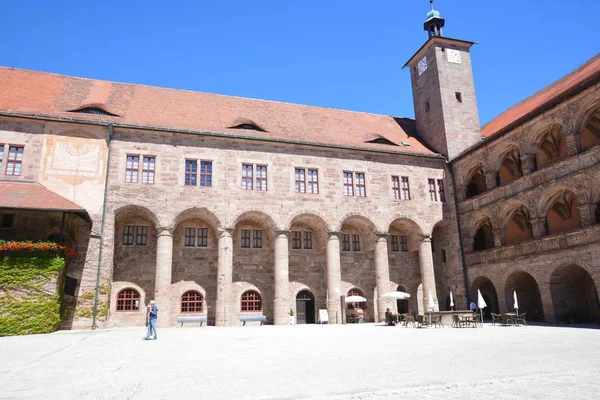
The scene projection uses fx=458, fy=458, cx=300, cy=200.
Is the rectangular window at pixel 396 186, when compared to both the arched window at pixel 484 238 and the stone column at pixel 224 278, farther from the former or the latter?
the stone column at pixel 224 278

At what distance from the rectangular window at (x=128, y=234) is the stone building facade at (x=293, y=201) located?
56mm

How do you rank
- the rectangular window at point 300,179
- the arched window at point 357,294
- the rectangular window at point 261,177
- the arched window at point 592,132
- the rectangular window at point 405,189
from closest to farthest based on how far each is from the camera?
the arched window at point 592,132 → the rectangular window at point 261,177 → the rectangular window at point 300,179 → the arched window at point 357,294 → the rectangular window at point 405,189

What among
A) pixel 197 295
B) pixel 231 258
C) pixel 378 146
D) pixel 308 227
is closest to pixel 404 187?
pixel 378 146

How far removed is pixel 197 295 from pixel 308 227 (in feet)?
25.5

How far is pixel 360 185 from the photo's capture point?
2800cm

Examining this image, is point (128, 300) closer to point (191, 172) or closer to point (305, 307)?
point (191, 172)

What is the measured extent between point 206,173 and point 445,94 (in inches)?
688

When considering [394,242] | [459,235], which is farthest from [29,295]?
[459,235]

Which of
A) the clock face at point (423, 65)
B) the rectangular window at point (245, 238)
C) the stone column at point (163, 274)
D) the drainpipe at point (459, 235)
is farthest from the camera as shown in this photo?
the clock face at point (423, 65)

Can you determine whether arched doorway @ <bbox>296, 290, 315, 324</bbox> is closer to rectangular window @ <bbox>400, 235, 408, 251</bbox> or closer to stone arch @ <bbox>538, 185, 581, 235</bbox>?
rectangular window @ <bbox>400, 235, 408, 251</bbox>

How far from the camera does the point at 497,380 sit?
7078 millimetres

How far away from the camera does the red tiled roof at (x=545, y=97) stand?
75.5ft

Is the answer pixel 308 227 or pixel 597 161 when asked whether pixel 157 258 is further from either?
pixel 597 161

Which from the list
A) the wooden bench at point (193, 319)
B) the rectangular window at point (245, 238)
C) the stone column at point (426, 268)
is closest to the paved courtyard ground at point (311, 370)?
the wooden bench at point (193, 319)
